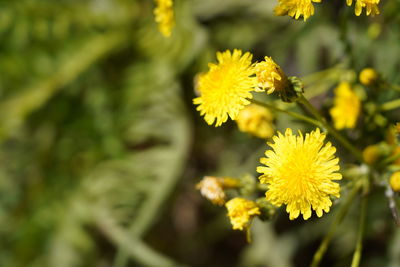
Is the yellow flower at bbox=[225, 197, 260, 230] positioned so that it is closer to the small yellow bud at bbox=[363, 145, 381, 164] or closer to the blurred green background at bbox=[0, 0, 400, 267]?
the small yellow bud at bbox=[363, 145, 381, 164]

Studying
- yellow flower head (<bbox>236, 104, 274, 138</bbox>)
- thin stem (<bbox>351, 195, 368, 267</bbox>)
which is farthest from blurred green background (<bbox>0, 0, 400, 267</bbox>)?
thin stem (<bbox>351, 195, 368, 267</bbox>)

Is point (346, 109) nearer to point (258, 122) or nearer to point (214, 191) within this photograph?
point (258, 122)

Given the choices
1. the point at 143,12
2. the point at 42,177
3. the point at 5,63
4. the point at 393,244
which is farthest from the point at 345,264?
the point at 5,63

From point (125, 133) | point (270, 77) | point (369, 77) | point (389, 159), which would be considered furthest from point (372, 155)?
point (125, 133)

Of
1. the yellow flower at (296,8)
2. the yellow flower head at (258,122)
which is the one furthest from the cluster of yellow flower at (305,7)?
the yellow flower head at (258,122)

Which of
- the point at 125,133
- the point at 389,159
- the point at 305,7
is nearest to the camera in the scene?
the point at 305,7

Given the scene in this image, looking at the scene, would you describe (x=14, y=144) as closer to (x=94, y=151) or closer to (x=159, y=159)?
(x=94, y=151)
